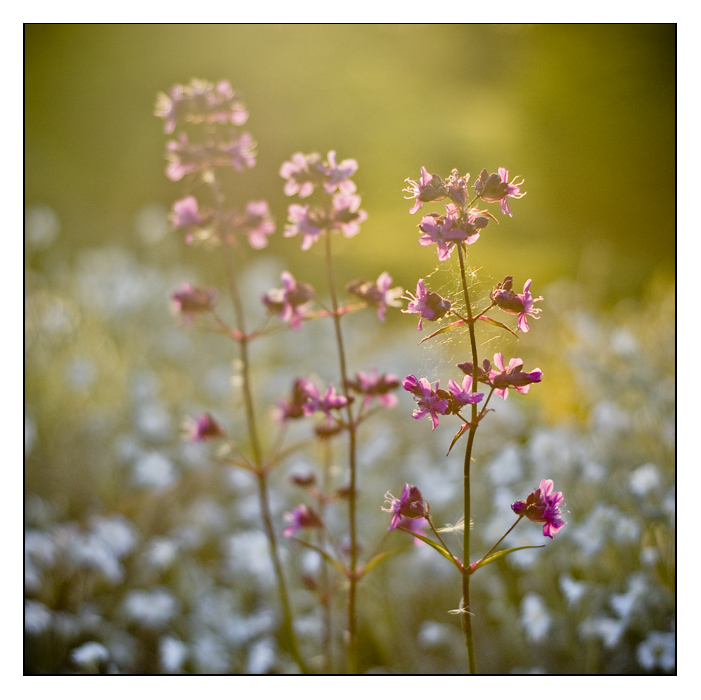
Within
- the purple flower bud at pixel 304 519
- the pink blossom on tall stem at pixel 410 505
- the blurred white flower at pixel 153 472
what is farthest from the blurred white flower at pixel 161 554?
the pink blossom on tall stem at pixel 410 505

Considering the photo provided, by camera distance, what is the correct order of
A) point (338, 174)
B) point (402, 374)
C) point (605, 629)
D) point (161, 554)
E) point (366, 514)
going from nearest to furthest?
point (338, 174)
point (605, 629)
point (161, 554)
point (366, 514)
point (402, 374)

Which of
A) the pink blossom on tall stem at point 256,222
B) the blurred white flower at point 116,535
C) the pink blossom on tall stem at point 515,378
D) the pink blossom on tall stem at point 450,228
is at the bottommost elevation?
the blurred white flower at point 116,535

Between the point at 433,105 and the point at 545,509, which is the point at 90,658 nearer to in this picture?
the point at 545,509

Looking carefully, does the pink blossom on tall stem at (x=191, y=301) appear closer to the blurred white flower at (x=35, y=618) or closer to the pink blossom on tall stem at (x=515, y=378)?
the pink blossom on tall stem at (x=515, y=378)

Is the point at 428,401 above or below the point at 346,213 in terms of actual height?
below

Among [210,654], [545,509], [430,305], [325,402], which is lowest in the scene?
[210,654]

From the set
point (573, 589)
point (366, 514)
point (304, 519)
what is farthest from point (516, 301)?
point (366, 514)

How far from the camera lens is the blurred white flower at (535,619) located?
3.95 feet

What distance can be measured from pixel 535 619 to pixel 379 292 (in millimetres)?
747

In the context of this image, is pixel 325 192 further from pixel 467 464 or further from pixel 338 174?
pixel 467 464

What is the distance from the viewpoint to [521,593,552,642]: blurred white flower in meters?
1.21

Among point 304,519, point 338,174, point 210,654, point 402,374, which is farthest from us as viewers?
point 402,374

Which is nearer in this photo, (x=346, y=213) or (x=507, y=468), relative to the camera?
(x=346, y=213)

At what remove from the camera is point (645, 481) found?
4.12ft
